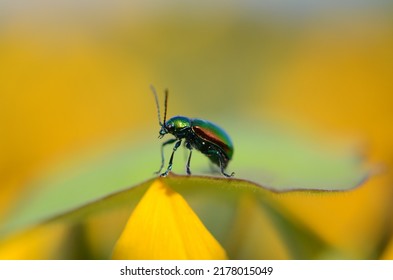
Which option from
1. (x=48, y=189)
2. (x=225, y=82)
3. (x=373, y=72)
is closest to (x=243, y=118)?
(x=225, y=82)

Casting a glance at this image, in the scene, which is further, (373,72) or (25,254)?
(373,72)

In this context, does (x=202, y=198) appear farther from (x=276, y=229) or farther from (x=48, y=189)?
(x=48, y=189)

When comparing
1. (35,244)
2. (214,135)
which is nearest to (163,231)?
(35,244)

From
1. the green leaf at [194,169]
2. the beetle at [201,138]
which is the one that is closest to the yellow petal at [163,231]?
the green leaf at [194,169]

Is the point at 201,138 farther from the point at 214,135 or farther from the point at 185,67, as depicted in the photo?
the point at 185,67

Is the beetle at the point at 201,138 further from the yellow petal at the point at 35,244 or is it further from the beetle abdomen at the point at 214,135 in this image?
the yellow petal at the point at 35,244

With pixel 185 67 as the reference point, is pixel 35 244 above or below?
below
